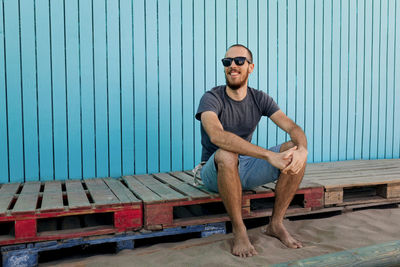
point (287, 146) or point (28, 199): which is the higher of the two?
point (287, 146)

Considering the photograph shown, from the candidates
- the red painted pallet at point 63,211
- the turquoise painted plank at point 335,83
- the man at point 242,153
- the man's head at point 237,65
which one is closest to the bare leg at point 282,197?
the man at point 242,153

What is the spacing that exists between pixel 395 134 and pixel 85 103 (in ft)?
14.7

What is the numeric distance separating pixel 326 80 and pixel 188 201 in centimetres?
313

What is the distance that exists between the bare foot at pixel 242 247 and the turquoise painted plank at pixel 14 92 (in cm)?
245

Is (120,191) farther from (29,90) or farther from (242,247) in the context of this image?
(29,90)

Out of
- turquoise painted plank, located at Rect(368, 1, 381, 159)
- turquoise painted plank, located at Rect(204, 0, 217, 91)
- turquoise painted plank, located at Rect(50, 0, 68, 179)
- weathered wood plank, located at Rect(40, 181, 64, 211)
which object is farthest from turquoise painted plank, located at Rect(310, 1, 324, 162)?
weathered wood plank, located at Rect(40, 181, 64, 211)

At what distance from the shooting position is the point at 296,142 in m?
2.89

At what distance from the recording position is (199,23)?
448 centimetres

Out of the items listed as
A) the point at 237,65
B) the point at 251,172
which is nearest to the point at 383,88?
the point at 237,65

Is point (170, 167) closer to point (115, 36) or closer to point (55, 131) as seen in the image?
point (55, 131)

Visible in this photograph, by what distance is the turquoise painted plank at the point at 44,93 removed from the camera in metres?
3.87

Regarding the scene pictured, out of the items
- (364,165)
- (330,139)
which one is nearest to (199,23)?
(330,139)

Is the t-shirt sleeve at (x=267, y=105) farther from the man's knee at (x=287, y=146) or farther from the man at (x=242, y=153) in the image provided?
the man's knee at (x=287, y=146)

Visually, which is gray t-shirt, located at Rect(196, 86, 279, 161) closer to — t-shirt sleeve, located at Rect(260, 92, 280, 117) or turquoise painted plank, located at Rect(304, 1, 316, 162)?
t-shirt sleeve, located at Rect(260, 92, 280, 117)
